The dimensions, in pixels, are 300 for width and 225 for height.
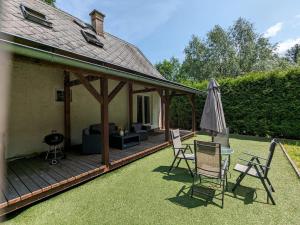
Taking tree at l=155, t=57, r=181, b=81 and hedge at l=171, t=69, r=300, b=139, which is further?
tree at l=155, t=57, r=181, b=81

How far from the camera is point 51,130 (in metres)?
6.11

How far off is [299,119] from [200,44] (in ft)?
63.4

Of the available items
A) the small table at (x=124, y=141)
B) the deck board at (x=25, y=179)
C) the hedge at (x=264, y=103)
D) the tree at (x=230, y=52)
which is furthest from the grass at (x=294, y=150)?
the tree at (x=230, y=52)

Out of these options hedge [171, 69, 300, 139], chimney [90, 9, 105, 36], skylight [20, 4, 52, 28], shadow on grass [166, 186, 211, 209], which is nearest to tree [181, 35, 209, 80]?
hedge [171, 69, 300, 139]

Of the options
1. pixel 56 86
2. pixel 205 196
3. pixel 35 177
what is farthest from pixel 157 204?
pixel 56 86

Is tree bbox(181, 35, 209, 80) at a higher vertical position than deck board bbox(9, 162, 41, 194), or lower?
higher

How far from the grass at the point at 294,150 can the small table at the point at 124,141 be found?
5.27 metres

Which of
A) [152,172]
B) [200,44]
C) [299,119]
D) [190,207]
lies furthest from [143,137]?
[200,44]

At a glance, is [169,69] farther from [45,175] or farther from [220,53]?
[45,175]

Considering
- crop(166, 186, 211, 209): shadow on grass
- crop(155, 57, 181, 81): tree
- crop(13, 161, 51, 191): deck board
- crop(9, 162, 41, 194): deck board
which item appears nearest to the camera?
crop(166, 186, 211, 209): shadow on grass

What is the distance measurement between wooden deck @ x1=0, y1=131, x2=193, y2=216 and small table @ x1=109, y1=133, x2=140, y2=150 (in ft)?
1.88

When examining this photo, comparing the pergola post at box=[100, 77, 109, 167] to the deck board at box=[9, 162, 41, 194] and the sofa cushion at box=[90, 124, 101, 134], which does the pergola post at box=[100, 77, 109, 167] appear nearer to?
the deck board at box=[9, 162, 41, 194]

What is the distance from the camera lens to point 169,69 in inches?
1292

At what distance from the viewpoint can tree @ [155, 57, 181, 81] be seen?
32656 millimetres
